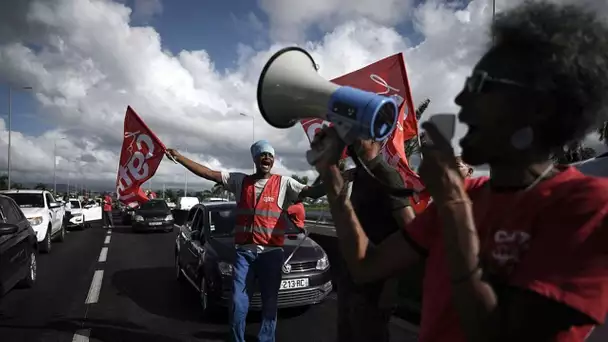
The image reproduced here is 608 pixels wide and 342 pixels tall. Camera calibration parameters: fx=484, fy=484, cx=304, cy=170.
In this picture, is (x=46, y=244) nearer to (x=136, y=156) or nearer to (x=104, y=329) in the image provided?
(x=104, y=329)

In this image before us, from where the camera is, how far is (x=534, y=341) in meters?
1.06

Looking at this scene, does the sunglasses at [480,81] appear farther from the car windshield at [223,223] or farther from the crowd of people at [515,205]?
the car windshield at [223,223]

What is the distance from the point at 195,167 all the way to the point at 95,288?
4855mm

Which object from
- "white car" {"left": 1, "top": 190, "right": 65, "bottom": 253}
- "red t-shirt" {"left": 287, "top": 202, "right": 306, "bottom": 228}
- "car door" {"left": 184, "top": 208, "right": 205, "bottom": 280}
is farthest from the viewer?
"white car" {"left": 1, "top": 190, "right": 65, "bottom": 253}

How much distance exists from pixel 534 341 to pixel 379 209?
150 cm

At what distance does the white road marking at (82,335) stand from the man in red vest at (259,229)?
208 cm

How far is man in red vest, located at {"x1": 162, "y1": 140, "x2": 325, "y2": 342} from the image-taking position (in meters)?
4.19

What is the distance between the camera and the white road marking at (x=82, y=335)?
17.0 ft

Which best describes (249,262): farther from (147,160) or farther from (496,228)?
(496,228)

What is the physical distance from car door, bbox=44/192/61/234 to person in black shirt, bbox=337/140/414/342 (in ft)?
42.2

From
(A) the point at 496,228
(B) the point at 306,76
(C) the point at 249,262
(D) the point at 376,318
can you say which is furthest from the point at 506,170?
(C) the point at 249,262

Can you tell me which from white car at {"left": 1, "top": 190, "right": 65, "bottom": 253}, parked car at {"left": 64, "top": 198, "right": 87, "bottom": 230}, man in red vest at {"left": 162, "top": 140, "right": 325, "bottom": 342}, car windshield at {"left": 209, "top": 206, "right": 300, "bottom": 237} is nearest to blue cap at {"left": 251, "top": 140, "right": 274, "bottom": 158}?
man in red vest at {"left": 162, "top": 140, "right": 325, "bottom": 342}

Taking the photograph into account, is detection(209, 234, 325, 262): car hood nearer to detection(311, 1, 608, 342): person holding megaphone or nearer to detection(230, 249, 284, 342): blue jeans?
detection(230, 249, 284, 342): blue jeans

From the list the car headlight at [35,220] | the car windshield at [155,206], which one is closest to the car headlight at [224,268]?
the car headlight at [35,220]
